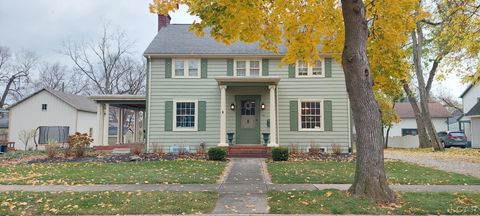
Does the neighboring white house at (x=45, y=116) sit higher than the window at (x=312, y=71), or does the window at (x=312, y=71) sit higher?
the window at (x=312, y=71)

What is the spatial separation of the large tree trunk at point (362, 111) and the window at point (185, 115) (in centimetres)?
1129

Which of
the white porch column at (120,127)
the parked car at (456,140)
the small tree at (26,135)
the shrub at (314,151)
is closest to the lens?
the shrub at (314,151)

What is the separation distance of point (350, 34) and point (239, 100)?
10787 millimetres

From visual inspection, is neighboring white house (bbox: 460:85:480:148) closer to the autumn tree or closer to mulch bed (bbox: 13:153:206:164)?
the autumn tree

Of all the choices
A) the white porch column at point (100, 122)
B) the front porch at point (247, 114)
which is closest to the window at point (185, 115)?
the front porch at point (247, 114)

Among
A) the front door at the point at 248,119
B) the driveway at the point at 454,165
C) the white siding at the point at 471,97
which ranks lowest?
the driveway at the point at 454,165

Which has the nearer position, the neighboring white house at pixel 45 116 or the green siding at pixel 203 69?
the green siding at pixel 203 69

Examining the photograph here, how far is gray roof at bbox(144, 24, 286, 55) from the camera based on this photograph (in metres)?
17.2

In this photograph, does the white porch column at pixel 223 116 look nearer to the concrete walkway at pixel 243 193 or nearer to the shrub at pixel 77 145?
the concrete walkway at pixel 243 193

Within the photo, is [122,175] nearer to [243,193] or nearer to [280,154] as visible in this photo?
[243,193]

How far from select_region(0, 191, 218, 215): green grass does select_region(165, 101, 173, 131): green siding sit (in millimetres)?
9884

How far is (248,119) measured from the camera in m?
17.3

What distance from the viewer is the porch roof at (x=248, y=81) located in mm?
15719

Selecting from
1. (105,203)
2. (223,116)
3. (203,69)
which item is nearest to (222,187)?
(105,203)
